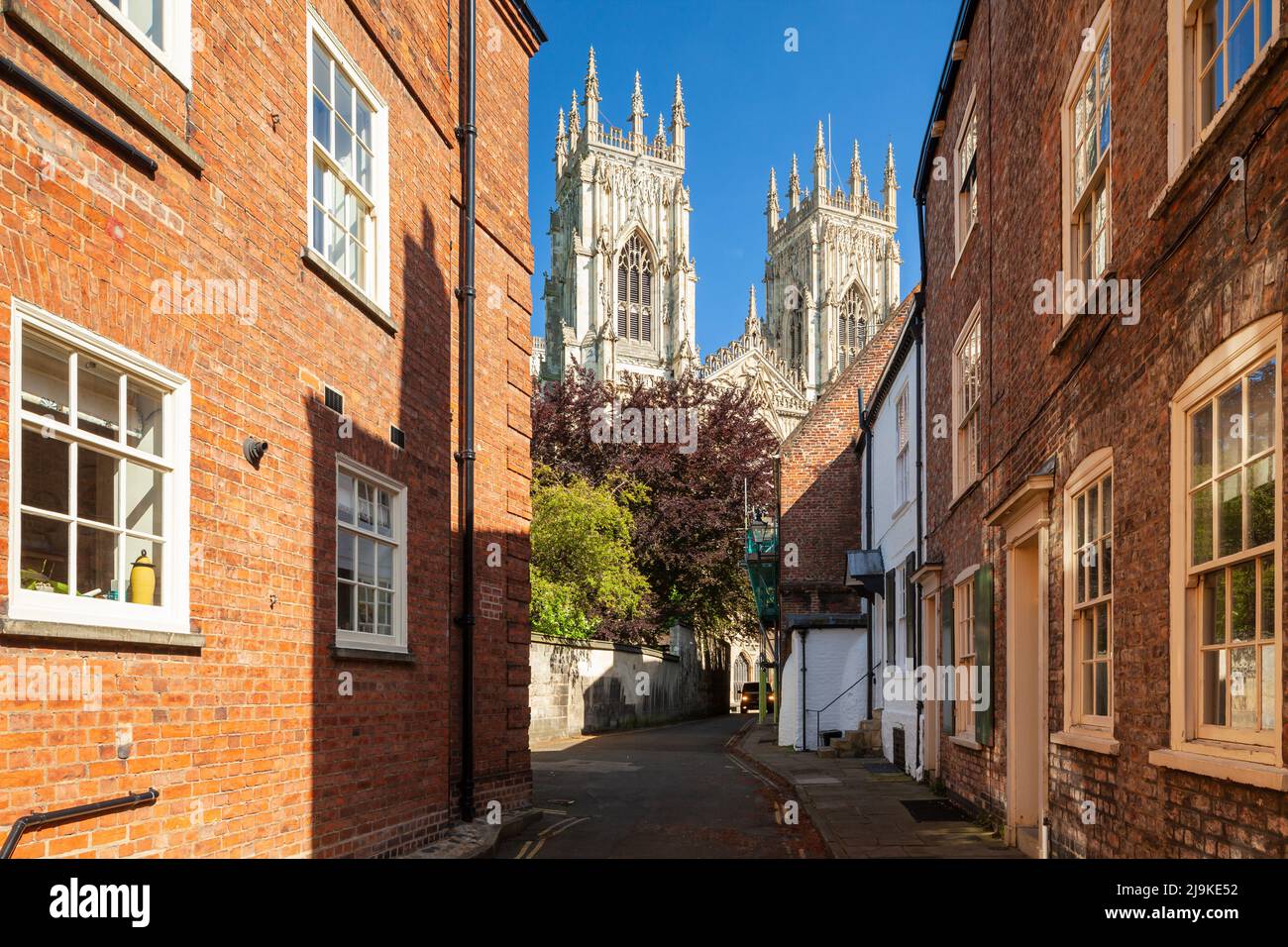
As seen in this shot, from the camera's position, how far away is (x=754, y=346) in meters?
77.5

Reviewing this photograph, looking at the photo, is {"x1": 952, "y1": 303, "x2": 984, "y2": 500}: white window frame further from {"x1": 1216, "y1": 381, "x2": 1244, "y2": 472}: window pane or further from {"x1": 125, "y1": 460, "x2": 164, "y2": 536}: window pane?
{"x1": 125, "y1": 460, "x2": 164, "y2": 536}: window pane

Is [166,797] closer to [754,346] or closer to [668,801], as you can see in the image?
[668,801]

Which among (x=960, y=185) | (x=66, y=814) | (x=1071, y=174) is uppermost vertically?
(x=960, y=185)

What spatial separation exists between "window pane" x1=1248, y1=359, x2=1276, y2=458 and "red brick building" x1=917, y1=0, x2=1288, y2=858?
1cm

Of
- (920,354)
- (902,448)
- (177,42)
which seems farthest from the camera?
(902,448)

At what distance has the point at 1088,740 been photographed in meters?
7.22

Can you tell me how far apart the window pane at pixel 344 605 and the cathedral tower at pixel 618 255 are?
71.8 meters

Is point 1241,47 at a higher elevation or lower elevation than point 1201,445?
higher

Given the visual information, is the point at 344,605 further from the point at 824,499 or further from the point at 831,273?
the point at 831,273

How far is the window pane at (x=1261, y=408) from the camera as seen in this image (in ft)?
15.2

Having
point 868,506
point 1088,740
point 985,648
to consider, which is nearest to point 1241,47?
point 1088,740

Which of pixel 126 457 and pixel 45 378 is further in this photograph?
pixel 126 457

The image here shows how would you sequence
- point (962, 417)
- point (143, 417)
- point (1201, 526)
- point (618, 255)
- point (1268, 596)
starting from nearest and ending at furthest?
point (1268, 596), point (1201, 526), point (143, 417), point (962, 417), point (618, 255)

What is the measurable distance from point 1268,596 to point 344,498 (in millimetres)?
6113
